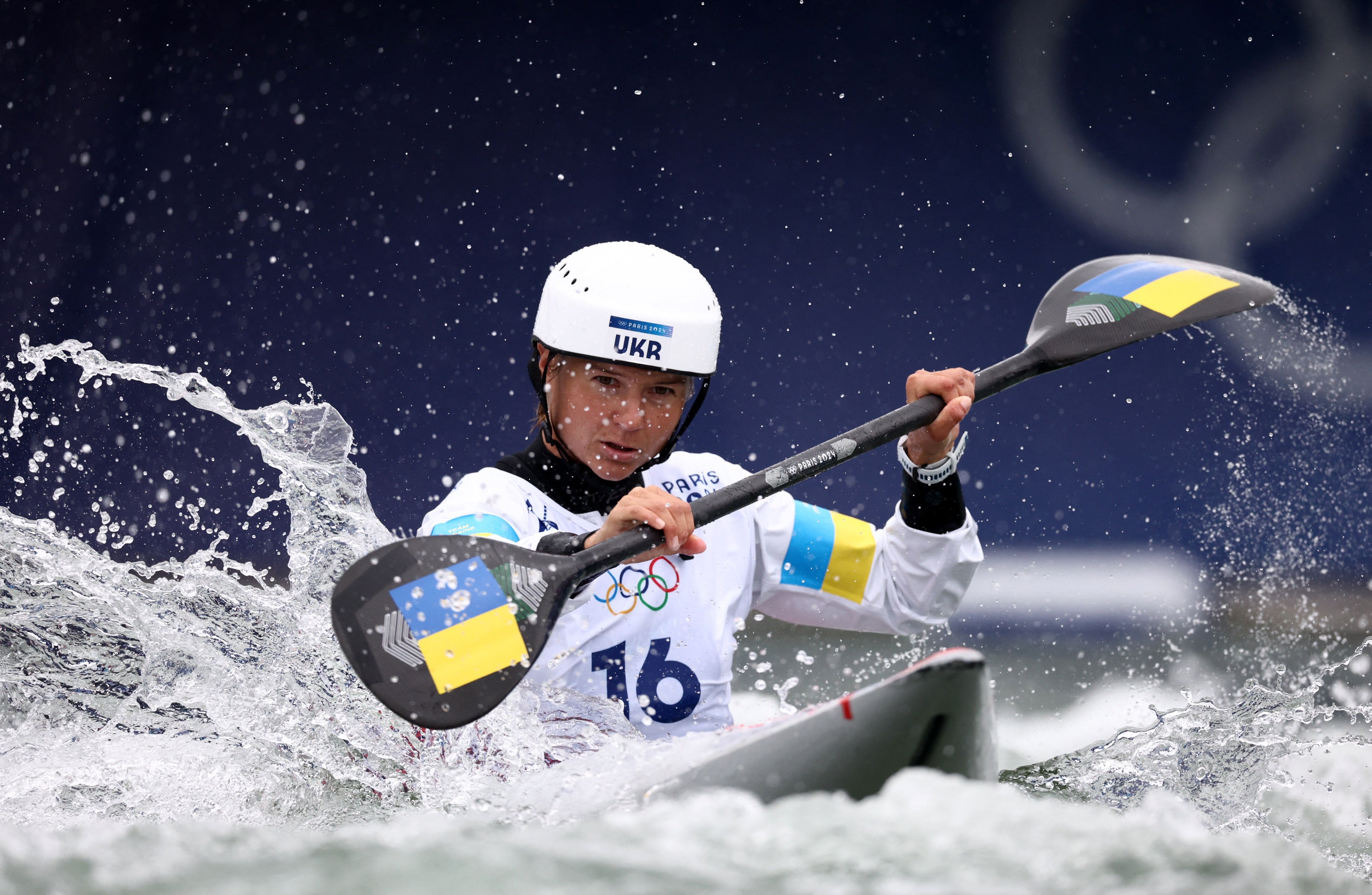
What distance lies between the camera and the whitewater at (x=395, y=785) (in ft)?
5.06

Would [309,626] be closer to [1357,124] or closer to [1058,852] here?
[1058,852]

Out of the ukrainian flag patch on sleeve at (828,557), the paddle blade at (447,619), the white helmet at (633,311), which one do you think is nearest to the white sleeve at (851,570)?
the ukrainian flag patch on sleeve at (828,557)

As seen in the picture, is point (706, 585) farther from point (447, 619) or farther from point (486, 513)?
point (447, 619)

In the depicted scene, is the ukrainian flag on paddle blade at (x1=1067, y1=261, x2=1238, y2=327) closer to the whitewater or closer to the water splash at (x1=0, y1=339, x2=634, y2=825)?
the whitewater

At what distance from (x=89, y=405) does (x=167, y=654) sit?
265 centimetres

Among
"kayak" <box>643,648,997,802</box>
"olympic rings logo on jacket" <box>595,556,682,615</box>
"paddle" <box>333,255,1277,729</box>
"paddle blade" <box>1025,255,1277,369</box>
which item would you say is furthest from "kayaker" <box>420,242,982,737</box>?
"kayak" <box>643,648,997,802</box>

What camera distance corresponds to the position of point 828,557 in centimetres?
246

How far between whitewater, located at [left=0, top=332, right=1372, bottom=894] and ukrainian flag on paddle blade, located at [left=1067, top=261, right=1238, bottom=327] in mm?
795

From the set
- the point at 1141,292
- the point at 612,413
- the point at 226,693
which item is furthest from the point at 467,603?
the point at 1141,292

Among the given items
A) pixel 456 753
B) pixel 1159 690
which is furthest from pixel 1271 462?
pixel 456 753

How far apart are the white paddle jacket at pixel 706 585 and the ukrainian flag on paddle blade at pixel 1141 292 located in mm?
533

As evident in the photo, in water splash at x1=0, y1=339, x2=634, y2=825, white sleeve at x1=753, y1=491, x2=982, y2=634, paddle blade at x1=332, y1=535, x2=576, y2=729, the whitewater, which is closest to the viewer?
the whitewater

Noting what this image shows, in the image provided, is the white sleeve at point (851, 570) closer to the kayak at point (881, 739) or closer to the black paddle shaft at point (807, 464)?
the black paddle shaft at point (807, 464)

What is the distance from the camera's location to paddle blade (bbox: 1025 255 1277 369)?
2426mm
